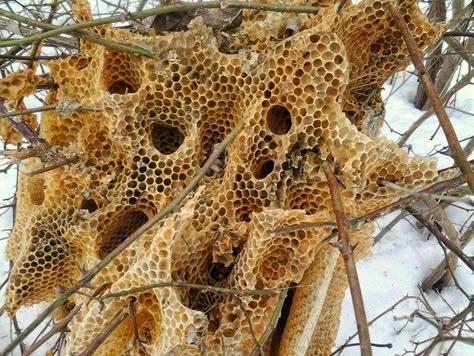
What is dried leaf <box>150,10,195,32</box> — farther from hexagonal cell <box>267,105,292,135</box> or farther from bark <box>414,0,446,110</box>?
bark <box>414,0,446,110</box>

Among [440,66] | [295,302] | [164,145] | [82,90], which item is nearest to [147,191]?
[164,145]

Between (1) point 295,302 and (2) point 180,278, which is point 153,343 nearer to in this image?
(2) point 180,278

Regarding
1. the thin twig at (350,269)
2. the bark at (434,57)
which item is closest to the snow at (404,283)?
the bark at (434,57)

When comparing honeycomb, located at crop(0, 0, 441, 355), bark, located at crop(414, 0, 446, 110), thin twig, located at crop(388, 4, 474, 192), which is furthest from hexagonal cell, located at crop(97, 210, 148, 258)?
bark, located at crop(414, 0, 446, 110)

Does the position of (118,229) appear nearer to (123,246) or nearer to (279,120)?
(123,246)

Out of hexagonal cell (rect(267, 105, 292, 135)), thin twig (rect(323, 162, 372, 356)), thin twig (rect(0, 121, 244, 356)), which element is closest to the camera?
thin twig (rect(323, 162, 372, 356))

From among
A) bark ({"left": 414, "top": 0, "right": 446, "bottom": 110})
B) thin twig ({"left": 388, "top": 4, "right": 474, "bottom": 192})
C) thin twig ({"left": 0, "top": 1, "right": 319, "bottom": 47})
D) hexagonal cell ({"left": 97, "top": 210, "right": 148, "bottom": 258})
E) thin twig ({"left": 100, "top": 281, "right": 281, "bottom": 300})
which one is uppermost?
bark ({"left": 414, "top": 0, "right": 446, "bottom": 110})
